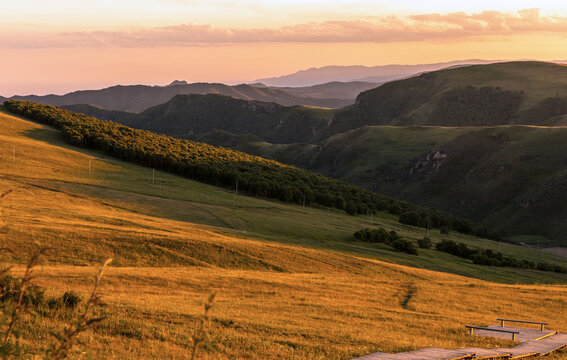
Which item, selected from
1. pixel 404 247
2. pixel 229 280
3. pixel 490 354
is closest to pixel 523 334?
pixel 490 354

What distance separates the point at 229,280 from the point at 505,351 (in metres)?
18.2

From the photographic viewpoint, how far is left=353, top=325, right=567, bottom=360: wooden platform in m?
16.7

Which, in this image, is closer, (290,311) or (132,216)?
(290,311)

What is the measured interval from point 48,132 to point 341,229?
71.1 metres

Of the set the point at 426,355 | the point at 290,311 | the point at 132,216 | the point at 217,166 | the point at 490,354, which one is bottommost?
the point at 217,166

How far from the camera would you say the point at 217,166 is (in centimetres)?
11375

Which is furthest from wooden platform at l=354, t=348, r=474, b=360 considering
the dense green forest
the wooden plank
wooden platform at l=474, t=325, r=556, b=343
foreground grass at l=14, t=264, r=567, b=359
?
the dense green forest

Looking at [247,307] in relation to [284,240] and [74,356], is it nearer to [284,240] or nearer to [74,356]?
[74,356]

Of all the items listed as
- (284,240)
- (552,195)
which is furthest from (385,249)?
(552,195)

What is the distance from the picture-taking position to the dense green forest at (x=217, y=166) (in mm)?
103500

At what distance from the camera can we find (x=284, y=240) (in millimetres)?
56938

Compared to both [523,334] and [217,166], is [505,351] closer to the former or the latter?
[523,334]

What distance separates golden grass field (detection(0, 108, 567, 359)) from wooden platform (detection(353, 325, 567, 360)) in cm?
98

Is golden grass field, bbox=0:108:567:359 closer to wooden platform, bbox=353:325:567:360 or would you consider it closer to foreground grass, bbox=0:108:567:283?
foreground grass, bbox=0:108:567:283
